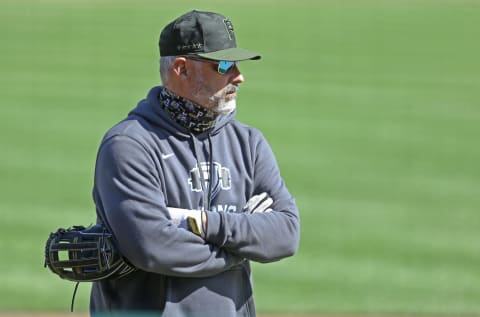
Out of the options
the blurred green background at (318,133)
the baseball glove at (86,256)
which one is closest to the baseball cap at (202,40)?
the baseball glove at (86,256)

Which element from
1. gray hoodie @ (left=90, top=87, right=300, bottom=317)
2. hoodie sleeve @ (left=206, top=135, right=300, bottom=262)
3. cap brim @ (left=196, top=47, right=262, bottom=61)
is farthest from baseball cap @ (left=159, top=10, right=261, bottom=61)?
hoodie sleeve @ (left=206, top=135, right=300, bottom=262)

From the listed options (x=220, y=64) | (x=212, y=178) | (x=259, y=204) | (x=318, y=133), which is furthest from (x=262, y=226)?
(x=318, y=133)

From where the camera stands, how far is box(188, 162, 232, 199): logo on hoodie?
371 centimetres

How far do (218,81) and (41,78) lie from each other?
61.1ft

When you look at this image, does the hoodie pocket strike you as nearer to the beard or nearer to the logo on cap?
the beard

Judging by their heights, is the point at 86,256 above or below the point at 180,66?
below

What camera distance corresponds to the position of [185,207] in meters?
3.70

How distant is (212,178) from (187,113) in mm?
255

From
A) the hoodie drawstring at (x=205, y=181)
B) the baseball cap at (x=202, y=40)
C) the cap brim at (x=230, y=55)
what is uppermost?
the baseball cap at (x=202, y=40)

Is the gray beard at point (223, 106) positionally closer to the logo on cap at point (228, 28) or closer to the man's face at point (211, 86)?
the man's face at point (211, 86)

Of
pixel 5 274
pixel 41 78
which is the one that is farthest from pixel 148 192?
pixel 41 78

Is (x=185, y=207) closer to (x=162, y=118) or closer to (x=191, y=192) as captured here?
A: (x=191, y=192)

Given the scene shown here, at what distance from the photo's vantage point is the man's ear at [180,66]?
374 cm

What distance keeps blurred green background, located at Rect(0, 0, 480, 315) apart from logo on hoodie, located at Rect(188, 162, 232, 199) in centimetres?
451
